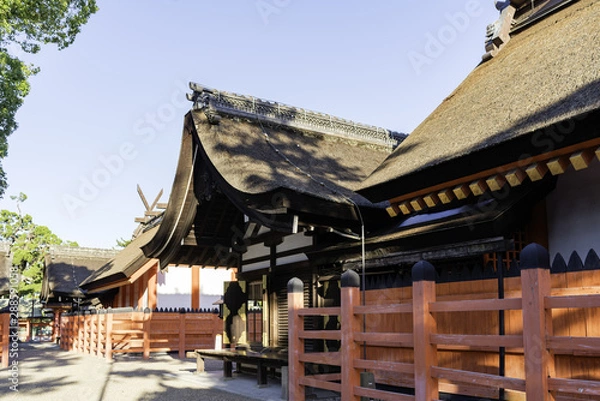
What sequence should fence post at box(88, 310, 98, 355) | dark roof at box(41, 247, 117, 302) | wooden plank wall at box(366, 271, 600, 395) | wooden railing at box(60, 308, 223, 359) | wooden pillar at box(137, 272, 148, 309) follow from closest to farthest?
1. wooden plank wall at box(366, 271, 600, 395)
2. wooden railing at box(60, 308, 223, 359)
3. fence post at box(88, 310, 98, 355)
4. wooden pillar at box(137, 272, 148, 309)
5. dark roof at box(41, 247, 117, 302)

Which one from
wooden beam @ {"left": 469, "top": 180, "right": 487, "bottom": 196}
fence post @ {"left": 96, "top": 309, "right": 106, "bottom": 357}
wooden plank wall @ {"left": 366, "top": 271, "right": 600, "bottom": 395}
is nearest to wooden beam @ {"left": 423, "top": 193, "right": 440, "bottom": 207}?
wooden beam @ {"left": 469, "top": 180, "right": 487, "bottom": 196}

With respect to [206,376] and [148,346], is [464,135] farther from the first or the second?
[148,346]

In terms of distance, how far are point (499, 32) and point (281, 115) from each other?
480 centimetres

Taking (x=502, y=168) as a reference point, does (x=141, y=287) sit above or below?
below

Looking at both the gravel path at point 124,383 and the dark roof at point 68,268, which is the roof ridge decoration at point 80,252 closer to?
the dark roof at point 68,268

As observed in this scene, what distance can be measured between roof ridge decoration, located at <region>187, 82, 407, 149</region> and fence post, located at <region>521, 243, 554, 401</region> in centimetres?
729

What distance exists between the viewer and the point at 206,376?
38.0 ft

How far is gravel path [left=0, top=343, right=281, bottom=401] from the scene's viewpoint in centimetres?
902

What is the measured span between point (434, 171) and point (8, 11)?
8.70m

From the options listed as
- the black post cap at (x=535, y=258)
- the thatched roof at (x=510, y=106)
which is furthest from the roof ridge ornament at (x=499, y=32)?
the black post cap at (x=535, y=258)

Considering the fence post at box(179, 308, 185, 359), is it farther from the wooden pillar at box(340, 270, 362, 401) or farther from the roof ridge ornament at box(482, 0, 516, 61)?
the wooden pillar at box(340, 270, 362, 401)

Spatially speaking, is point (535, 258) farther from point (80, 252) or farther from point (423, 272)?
A: point (80, 252)

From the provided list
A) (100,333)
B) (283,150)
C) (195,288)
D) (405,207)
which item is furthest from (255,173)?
(195,288)

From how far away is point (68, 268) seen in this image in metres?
31.4
